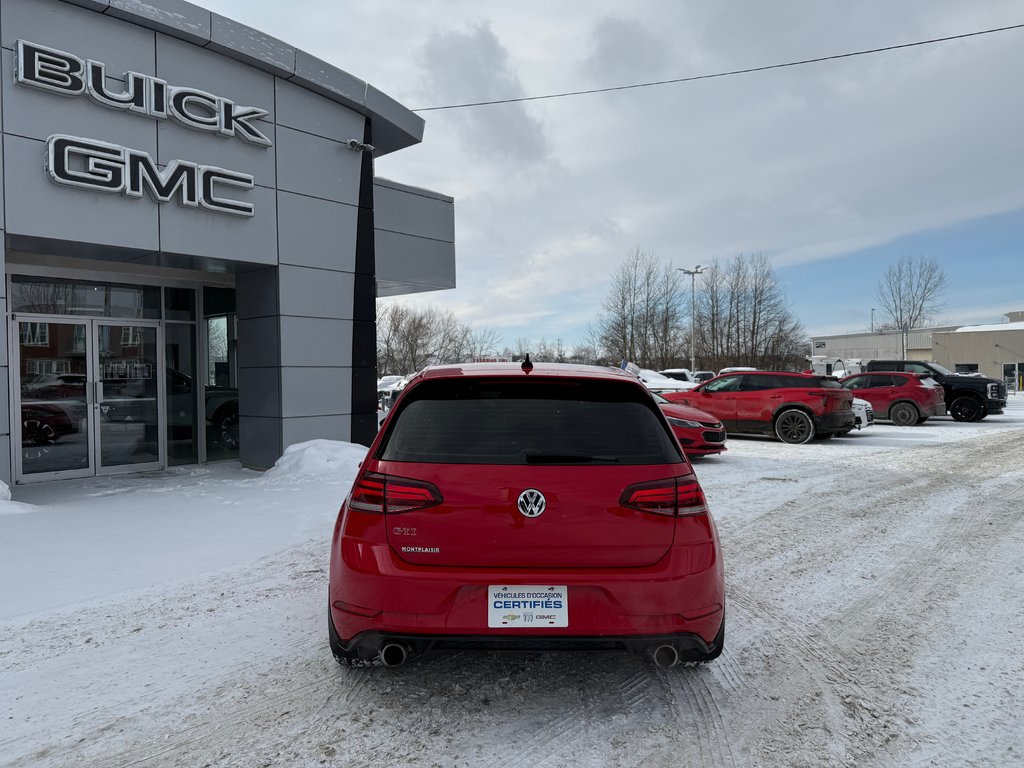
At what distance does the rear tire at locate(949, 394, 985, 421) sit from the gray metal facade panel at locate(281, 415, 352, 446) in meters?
17.9

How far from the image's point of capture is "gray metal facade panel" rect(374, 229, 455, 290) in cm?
1168

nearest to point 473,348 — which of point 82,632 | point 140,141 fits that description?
point 140,141

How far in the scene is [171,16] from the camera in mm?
8469

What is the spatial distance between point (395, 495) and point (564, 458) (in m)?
0.75

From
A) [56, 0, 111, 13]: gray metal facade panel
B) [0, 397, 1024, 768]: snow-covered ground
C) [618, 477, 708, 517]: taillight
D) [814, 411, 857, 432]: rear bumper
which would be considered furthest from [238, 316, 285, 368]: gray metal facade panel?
[814, 411, 857, 432]: rear bumper

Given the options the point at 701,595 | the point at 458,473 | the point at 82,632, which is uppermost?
the point at 458,473

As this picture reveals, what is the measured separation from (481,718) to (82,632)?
2.64 meters

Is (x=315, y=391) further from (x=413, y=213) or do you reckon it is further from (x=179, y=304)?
(x=413, y=213)

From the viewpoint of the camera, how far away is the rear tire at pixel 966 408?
18.9 m

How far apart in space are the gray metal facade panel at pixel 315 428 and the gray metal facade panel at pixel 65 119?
4098 mm

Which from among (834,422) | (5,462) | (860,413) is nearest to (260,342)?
(5,462)

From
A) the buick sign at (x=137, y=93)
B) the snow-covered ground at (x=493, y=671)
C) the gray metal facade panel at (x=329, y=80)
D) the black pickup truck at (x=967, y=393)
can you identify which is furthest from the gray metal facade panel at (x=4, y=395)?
the black pickup truck at (x=967, y=393)

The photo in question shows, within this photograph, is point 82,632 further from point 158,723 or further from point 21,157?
point 21,157

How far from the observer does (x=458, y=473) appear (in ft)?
9.27
